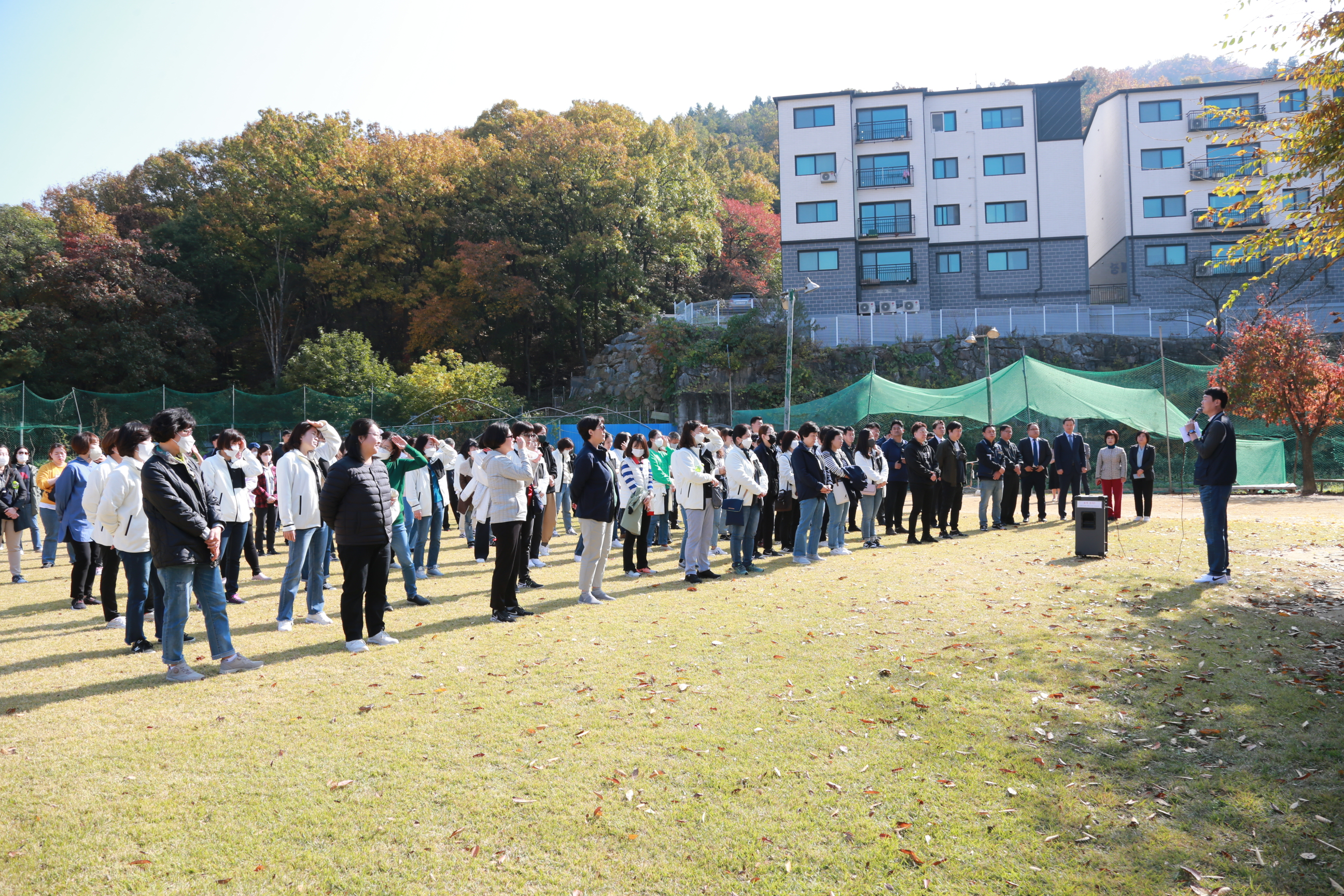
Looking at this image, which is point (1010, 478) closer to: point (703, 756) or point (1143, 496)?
point (1143, 496)

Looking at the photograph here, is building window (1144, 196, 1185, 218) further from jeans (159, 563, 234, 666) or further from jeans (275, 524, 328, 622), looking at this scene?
jeans (159, 563, 234, 666)

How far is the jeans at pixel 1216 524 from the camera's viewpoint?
28.3ft

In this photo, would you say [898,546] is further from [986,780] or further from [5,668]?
[5,668]

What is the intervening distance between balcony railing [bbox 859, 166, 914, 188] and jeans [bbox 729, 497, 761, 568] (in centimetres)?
3322

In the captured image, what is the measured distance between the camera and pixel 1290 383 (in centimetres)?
1983

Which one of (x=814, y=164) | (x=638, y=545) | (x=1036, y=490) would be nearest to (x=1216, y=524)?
(x=638, y=545)

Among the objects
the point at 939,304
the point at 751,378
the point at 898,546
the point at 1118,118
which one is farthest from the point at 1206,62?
the point at 898,546

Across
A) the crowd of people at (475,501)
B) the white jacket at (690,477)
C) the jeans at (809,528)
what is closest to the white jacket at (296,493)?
the crowd of people at (475,501)

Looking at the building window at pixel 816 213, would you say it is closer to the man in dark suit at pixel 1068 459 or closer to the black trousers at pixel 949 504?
the man in dark suit at pixel 1068 459

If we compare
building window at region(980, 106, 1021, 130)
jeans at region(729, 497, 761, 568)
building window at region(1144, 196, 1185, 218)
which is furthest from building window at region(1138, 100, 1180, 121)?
jeans at region(729, 497, 761, 568)

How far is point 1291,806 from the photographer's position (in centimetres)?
372

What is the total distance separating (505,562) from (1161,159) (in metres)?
43.3

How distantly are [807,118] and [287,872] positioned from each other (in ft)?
136

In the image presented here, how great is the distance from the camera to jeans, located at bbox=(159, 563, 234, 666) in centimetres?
591
